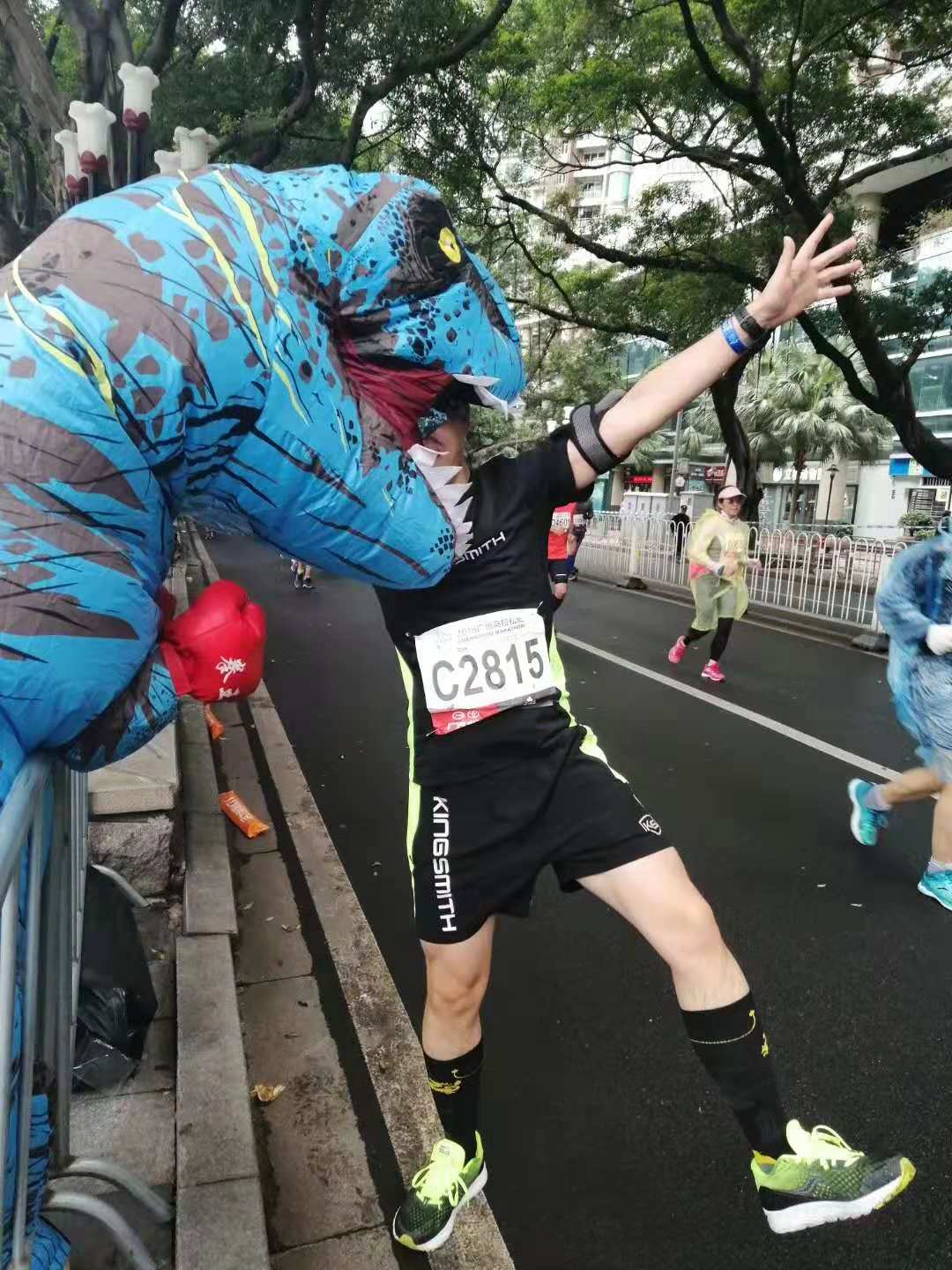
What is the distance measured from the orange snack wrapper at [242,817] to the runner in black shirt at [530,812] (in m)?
2.50

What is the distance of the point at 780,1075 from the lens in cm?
261

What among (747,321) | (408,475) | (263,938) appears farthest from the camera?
(263,938)

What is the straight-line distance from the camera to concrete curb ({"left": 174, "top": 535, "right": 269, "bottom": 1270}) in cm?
192

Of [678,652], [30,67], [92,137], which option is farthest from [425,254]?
[30,67]

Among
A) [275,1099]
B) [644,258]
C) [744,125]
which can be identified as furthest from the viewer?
[644,258]

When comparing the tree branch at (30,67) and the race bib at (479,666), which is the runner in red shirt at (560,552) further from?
the race bib at (479,666)

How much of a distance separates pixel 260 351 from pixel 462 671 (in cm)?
81

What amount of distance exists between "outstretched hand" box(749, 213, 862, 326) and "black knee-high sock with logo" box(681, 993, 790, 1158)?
1362mm

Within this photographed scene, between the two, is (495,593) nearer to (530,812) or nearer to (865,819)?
(530,812)

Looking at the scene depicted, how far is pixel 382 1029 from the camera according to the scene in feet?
9.37

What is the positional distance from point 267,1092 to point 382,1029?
43 centimetres

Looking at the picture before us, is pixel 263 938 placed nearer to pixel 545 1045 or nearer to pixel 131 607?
pixel 545 1045

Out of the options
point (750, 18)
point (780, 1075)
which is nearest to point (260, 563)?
point (750, 18)

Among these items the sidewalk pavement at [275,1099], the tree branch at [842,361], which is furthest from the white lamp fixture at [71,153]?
the tree branch at [842,361]
